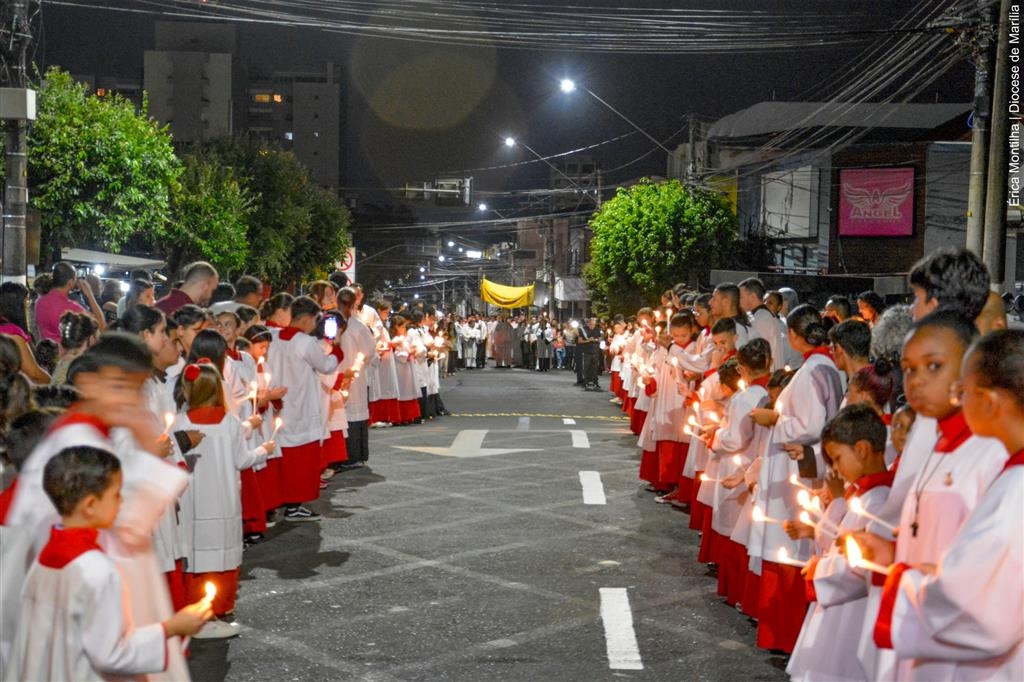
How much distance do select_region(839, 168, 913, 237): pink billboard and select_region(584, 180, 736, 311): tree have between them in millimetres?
6694

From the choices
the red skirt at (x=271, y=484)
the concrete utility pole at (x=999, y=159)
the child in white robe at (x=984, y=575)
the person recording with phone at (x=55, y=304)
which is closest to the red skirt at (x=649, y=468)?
the red skirt at (x=271, y=484)

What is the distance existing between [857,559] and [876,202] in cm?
4198

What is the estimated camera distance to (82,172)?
22.9 m

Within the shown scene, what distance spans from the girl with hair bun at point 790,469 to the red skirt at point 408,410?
44.2 feet

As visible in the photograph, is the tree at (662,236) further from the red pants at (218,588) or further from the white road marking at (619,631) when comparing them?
the red pants at (218,588)

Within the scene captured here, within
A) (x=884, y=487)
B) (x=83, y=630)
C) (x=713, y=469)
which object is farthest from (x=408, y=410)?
(x=83, y=630)

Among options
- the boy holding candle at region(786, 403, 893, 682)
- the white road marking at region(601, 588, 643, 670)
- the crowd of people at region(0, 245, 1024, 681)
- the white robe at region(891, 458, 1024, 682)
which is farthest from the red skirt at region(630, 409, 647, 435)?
the white robe at region(891, 458, 1024, 682)

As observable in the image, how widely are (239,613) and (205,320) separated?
2.17 m

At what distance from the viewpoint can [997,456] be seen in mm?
3348

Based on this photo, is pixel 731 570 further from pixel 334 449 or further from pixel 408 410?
pixel 408 410

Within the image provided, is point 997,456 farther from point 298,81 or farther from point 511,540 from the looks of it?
point 298,81

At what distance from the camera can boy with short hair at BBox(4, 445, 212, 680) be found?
3.62 metres

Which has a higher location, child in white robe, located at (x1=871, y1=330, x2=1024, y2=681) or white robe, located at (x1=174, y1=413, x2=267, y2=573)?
child in white robe, located at (x1=871, y1=330, x2=1024, y2=681)

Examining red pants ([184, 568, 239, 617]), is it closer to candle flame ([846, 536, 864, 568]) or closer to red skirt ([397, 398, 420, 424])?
candle flame ([846, 536, 864, 568])
